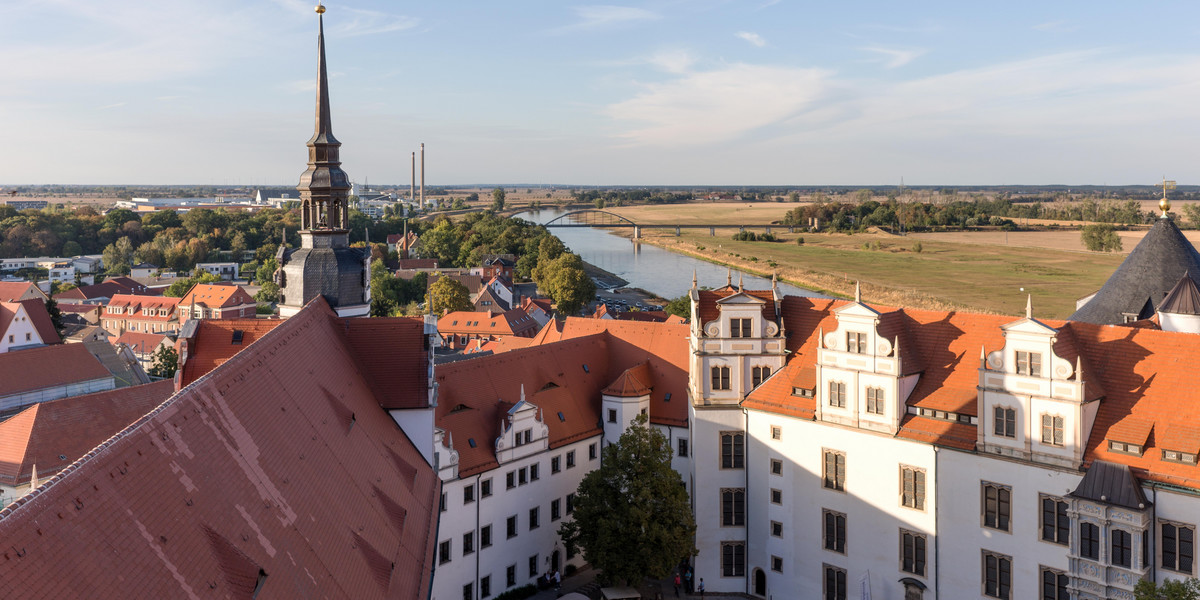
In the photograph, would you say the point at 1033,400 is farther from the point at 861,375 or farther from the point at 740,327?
the point at 740,327

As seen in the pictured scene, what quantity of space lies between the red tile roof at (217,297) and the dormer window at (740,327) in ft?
261

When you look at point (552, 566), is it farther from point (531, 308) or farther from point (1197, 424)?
point (531, 308)

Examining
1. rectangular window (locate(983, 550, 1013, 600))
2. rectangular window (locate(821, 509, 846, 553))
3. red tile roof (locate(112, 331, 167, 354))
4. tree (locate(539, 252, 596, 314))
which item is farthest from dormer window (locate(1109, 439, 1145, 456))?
red tile roof (locate(112, 331, 167, 354))

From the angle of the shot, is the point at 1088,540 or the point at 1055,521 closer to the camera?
the point at 1088,540

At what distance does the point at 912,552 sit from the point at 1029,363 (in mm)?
7283

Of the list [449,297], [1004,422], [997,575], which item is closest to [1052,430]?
[1004,422]

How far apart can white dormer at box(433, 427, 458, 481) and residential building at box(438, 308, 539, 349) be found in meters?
46.7

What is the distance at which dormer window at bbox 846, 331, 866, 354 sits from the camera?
103ft

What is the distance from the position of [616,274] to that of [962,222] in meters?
77.6

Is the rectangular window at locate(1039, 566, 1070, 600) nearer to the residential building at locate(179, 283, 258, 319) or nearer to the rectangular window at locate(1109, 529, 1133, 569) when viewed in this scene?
the rectangular window at locate(1109, 529, 1133, 569)

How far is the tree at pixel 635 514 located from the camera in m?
31.8

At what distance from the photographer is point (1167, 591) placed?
74.0 ft

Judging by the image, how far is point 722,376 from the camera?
116ft

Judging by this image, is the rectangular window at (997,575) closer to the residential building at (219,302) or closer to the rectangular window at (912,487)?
the rectangular window at (912,487)
